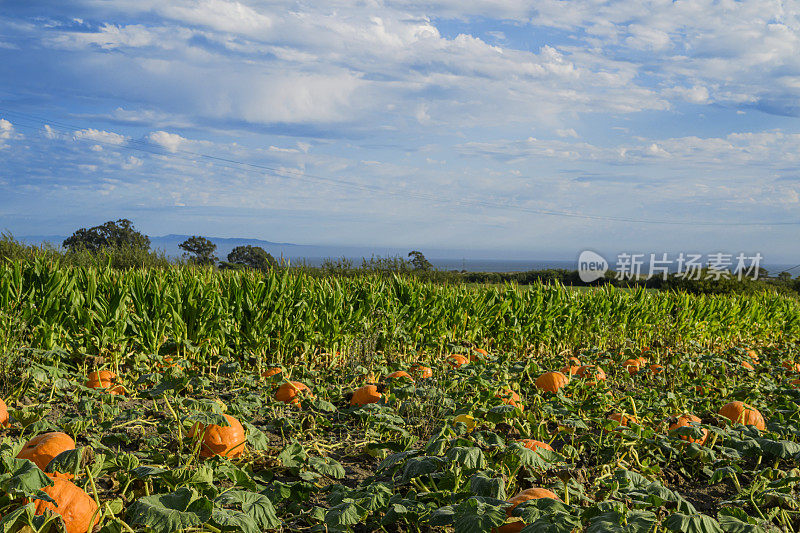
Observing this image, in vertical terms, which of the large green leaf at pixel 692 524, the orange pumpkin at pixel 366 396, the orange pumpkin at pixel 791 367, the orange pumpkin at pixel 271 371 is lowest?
the orange pumpkin at pixel 271 371

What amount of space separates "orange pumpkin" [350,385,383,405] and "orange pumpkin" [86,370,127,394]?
1.65 metres

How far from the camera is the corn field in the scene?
485cm

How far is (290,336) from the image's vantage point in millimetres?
5449

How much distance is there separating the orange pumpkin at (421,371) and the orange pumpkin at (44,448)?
2.79 m

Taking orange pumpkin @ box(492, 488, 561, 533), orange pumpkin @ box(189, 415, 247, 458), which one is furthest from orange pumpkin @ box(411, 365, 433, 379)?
orange pumpkin @ box(492, 488, 561, 533)

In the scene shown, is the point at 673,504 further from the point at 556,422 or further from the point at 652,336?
the point at 652,336

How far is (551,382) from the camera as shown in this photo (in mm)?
4645

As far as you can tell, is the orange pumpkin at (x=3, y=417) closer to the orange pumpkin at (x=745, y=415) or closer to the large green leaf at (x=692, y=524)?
the large green leaf at (x=692, y=524)

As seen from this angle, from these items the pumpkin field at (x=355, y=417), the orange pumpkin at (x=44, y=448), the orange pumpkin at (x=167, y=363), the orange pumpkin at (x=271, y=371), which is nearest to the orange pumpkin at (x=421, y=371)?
the pumpkin field at (x=355, y=417)

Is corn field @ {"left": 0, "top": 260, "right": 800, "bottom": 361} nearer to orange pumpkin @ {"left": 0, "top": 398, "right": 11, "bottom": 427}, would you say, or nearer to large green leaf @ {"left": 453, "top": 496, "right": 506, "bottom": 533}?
orange pumpkin @ {"left": 0, "top": 398, "right": 11, "bottom": 427}

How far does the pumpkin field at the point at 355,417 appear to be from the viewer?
210 centimetres

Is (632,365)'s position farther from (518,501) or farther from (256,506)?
(256,506)

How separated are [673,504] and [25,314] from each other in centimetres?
491

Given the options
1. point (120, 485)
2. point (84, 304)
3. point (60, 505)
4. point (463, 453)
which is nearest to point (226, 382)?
point (84, 304)
